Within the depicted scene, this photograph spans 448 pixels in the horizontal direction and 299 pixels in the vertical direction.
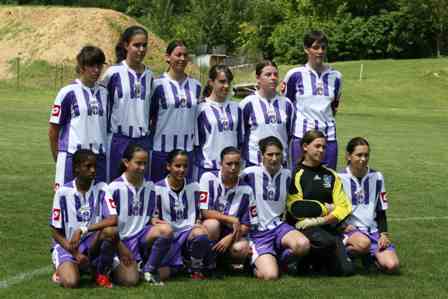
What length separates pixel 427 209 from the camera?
34.5 feet

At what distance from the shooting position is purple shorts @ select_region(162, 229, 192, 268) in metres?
6.65

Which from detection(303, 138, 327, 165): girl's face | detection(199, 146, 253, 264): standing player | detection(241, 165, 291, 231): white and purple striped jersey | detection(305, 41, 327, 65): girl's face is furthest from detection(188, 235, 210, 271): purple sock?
detection(305, 41, 327, 65): girl's face

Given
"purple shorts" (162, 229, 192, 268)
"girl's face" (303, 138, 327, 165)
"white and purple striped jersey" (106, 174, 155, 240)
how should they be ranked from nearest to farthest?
"white and purple striped jersey" (106, 174, 155, 240) < "purple shorts" (162, 229, 192, 268) < "girl's face" (303, 138, 327, 165)

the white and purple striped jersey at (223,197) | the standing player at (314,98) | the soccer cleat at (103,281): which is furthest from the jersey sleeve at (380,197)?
the soccer cleat at (103,281)

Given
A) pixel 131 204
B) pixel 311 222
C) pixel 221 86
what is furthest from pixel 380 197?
pixel 131 204

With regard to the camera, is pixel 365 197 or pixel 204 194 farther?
pixel 365 197

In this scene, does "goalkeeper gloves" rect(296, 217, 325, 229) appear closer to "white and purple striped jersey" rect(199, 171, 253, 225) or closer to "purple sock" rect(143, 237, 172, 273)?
"white and purple striped jersey" rect(199, 171, 253, 225)

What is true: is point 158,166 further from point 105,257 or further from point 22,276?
point 22,276

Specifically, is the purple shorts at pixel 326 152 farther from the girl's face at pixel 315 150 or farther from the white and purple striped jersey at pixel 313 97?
the girl's face at pixel 315 150

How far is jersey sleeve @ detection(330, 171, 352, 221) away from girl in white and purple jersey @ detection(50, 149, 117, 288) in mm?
1917

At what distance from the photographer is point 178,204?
6.74 m

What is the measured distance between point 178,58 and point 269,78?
873 millimetres

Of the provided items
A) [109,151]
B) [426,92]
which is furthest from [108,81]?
[426,92]

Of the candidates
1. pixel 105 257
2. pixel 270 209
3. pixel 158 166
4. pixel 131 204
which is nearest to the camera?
pixel 105 257
